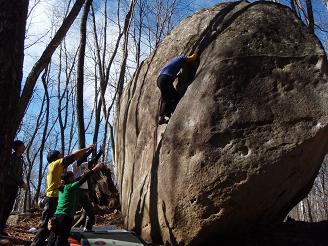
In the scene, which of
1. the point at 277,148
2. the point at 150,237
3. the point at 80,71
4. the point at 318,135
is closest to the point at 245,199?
the point at 277,148

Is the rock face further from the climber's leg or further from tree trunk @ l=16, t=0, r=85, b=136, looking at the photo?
tree trunk @ l=16, t=0, r=85, b=136

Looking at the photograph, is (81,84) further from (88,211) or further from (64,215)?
(64,215)

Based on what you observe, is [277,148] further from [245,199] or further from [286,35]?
[286,35]

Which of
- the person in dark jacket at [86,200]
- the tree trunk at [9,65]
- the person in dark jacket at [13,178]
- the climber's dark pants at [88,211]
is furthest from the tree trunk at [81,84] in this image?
the tree trunk at [9,65]

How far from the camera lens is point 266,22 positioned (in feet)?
22.5

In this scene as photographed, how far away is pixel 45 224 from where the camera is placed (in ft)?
20.6

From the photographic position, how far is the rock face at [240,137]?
569 centimetres

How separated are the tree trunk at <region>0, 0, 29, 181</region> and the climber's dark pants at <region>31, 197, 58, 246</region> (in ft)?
12.3

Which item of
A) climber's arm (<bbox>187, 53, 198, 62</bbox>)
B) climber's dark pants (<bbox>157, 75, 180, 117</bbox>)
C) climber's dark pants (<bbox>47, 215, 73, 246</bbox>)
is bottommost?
climber's dark pants (<bbox>47, 215, 73, 246</bbox>)

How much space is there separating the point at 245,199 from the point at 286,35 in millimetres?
2844

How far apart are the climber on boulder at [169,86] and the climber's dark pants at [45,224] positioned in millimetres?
2286

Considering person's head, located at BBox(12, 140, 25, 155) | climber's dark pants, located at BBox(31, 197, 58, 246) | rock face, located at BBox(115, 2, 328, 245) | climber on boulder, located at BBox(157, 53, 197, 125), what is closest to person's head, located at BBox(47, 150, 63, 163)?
person's head, located at BBox(12, 140, 25, 155)

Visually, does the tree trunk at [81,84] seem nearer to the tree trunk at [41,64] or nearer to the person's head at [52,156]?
the tree trunk at [41,64]

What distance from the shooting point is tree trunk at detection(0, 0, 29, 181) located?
281 centimetres
